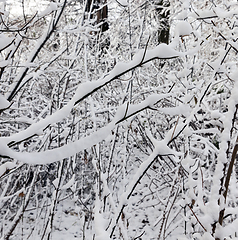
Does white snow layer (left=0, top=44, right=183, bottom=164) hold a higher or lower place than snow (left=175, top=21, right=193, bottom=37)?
lower

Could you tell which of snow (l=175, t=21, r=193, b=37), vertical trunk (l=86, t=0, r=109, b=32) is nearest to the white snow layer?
snow (l=175, t=21, r=193, b=37)

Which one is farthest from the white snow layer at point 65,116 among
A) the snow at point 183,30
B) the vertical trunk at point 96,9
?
the vertical trunk at point 96,9

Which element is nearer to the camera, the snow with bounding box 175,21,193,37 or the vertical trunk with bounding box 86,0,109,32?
the snow with bounding box 175,21,193,37

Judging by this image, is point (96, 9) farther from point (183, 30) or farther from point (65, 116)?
point (65, 116)

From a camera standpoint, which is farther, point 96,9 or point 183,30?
point 96,9

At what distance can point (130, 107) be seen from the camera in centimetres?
70

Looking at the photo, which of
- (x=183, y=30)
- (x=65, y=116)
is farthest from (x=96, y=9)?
(x=65, y=116)

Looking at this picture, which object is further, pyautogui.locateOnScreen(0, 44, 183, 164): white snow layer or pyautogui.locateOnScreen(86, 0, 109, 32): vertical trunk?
pyautogui.locateOnScreen(86, 0, 109, 32): vertical trunk

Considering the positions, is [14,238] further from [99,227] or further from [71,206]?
[99,227]

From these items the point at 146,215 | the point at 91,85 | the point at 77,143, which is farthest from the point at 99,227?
the point at 146,215

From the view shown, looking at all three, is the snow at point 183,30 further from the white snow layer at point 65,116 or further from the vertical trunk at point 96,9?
the vertical trunk at point 96,9

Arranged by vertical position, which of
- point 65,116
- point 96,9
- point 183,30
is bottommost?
point 65,116

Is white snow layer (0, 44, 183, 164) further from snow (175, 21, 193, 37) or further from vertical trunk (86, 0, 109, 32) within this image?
vertical trunk (86, 0, 109, 32)

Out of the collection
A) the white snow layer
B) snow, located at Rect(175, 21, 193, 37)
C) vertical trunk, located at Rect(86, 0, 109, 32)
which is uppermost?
vertical trunk, located at Rect(86, 0, 109, 32)
